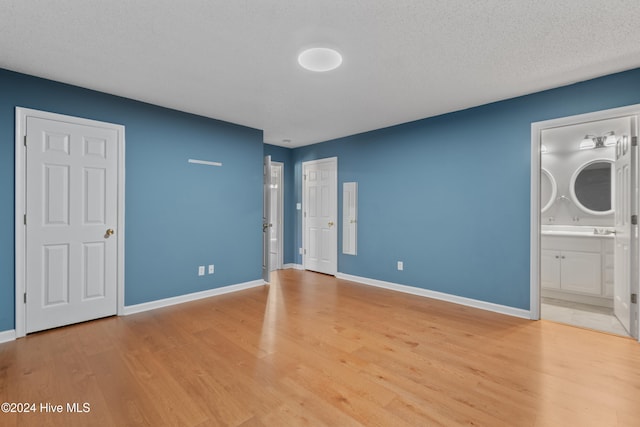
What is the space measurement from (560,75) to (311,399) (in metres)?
3.59

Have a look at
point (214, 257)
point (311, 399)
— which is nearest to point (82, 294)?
point (214, 257)

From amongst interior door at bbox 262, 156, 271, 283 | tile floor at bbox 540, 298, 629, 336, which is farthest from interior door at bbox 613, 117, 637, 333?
interior door at bbox 262, 156, 271, 283

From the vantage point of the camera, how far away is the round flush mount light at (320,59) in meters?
2.43

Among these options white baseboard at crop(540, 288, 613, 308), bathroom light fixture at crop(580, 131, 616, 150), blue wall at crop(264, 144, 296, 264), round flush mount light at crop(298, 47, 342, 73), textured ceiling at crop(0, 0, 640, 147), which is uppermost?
textured ceiling at crop(0, 0, 640, 147)

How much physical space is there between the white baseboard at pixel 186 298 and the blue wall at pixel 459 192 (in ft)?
5.79

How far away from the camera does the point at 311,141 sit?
5703 mm

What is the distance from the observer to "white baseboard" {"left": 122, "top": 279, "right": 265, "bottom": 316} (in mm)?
3521

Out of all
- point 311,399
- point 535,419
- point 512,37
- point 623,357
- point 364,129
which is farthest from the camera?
point 364,129

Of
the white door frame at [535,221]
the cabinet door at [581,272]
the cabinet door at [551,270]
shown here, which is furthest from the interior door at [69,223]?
the cabinet door at [581,272]

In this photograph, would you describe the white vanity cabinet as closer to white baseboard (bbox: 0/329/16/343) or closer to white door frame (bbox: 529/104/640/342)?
white door frame (bbox: 529/104/640/342)

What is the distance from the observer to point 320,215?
5762mm

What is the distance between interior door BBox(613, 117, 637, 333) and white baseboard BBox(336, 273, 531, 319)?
0.89 m

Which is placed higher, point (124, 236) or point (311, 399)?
point (124, 236)

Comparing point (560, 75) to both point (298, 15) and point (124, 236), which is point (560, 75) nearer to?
point (298, 15)
